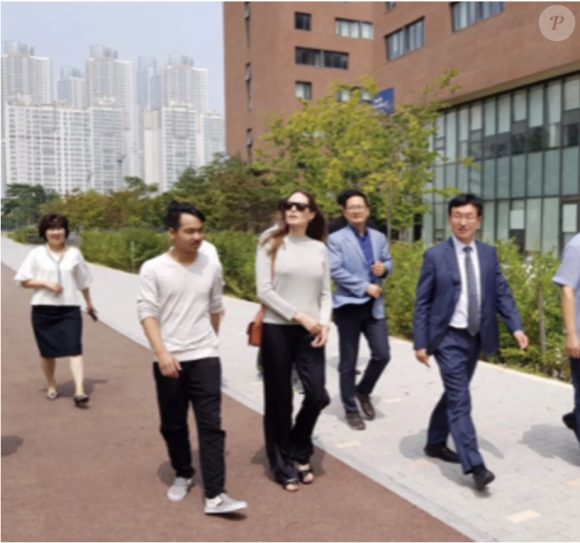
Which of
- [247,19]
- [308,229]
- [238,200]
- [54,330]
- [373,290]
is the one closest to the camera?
[308,229]

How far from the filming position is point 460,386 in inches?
169

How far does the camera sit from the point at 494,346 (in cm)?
441

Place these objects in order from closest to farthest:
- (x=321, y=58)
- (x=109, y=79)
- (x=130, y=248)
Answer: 1. (x=130, y=248)
2. (x=321, y=58)
3. (x=109, y=79)

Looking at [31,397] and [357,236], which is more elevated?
[357,236]

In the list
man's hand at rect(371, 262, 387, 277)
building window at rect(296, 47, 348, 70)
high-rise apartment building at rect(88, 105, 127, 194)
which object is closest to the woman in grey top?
man's hand at rect(371, 262, 387, 277)

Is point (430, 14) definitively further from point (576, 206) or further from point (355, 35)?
point (355, 35)

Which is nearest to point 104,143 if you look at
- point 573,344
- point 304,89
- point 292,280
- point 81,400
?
point 304,89

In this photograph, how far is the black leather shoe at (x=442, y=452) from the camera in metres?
4.67

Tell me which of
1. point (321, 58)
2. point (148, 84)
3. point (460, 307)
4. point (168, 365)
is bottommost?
point (168, 365)

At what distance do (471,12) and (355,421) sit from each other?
1096 inches

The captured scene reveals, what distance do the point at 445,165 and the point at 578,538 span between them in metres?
30.9

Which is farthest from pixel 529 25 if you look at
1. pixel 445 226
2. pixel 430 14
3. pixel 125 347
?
pixel 125 347

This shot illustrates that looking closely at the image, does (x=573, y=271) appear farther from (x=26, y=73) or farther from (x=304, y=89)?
(x=26, y=73)

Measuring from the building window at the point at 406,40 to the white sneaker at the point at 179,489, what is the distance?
3157cm
